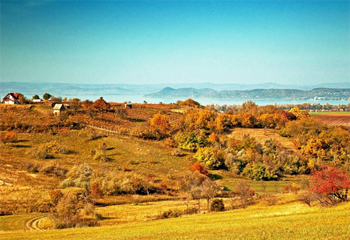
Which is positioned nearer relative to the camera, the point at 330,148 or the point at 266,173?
the point at 266,173

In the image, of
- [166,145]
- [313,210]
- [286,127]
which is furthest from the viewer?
[286,127]

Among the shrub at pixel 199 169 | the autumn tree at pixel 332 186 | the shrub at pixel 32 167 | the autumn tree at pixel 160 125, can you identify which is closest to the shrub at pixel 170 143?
the autumn tree at pixel 160 125

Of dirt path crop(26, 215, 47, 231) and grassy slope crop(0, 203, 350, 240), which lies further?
dirt path crop(26, 215, 47, 231)

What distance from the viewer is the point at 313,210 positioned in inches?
1106

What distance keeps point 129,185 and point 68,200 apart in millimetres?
10568

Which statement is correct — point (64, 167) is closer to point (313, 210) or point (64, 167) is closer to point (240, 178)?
point (240, 178)

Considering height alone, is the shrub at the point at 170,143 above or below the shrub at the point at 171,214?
above

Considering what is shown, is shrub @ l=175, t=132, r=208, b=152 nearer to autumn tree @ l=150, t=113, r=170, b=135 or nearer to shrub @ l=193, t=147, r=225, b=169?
shrub @ l=193, t=147, r=225, b=169

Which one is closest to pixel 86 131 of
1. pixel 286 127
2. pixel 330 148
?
pixel 286 127

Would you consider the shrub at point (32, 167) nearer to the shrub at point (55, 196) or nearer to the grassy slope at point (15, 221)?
the shrub at point (55, 196)

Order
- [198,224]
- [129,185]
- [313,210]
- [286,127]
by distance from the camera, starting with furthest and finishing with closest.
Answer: [286,127] → [129,185] → [313,210] → [198,224]

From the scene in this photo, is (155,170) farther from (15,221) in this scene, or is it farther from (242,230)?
(242,230)

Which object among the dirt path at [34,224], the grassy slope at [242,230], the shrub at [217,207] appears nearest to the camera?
the grassy slope at [242,230]

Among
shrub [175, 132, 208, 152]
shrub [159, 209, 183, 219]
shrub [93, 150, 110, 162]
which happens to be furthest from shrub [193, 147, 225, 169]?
shrub [159, 209, 183, 219]
